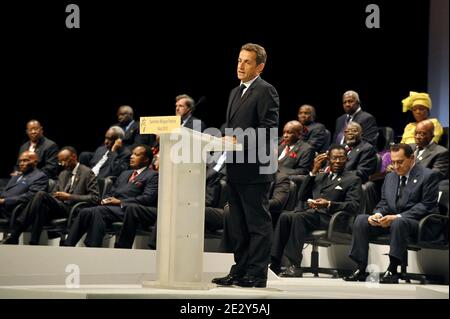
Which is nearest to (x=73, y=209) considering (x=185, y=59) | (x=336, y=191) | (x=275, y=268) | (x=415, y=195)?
(x=275, y=268)

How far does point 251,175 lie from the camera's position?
3.81m

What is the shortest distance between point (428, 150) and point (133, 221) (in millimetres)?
2320

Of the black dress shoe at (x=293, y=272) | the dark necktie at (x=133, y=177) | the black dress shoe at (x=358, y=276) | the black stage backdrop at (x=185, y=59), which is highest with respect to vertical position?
the black stage backdrop at (x=185, y=59)

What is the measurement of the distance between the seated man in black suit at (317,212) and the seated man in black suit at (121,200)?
45.4 inches

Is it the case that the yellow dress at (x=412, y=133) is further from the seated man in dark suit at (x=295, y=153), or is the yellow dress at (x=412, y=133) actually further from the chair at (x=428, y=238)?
the chair at (x=428, y=238)

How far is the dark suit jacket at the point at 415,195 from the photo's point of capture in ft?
18.0

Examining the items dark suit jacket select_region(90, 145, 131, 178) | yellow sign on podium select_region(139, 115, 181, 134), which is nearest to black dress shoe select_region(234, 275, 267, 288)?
yellow sign on podium select_region(139, 115, 181, 134)

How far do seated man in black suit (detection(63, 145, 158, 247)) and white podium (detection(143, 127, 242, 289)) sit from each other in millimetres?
2514

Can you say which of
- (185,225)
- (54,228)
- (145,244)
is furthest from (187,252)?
(54,228)

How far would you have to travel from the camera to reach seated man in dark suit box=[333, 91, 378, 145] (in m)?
7.04

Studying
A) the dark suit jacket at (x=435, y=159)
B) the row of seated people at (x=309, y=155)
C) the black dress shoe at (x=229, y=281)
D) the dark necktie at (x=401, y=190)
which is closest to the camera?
the black dress shoe at (x=229, y=281)

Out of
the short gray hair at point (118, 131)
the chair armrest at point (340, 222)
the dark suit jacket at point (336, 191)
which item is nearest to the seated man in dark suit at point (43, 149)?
the short gray hair at point (118, 131)

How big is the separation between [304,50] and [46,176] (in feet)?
9.47

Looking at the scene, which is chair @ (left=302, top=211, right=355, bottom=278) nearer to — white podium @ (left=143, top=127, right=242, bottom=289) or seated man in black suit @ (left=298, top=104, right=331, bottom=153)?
seated man in black suit @ (left=298, top=104, right=331, bottom=153)
